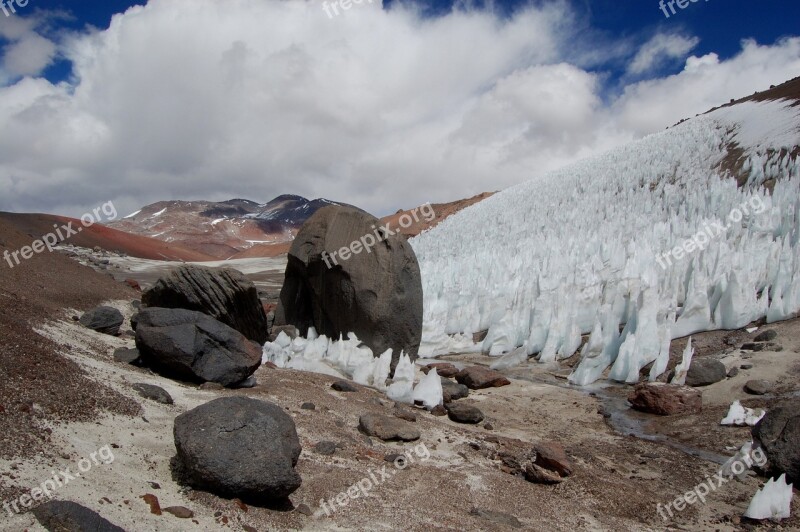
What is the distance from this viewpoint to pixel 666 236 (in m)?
13.1

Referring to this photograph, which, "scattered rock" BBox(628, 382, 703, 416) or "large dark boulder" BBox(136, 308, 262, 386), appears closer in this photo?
"large dark boulder" BBox(136, 308, 262, 386)

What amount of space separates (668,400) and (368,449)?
422 centimetres

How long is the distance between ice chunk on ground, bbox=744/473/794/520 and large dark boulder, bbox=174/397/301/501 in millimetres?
A: 3437

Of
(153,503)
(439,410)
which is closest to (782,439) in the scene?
(439,410)

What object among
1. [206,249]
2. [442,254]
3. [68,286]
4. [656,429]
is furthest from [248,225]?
[656,429]

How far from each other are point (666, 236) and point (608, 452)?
8610 mm

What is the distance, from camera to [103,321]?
7.78 metres

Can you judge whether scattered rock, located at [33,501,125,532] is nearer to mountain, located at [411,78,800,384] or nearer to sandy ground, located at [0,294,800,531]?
sandy ground, located at [0,294,800,531]

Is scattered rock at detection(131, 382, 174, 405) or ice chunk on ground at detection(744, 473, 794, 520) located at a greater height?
scattered rock at detection(131, 382, 174, 405)

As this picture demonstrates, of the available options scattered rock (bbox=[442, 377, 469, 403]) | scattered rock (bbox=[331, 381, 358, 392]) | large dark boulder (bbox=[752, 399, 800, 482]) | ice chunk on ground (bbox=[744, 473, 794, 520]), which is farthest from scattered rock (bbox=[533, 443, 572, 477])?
scattered rock (bbox=[331, 381, 358, 392])

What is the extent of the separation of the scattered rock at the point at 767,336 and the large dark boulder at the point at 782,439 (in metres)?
3.38

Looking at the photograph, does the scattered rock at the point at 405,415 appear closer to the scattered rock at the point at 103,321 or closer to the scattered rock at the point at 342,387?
the scattered rock at the point at 342,387

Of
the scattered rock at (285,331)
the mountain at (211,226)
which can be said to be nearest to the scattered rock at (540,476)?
the scattered rock at (285,331)

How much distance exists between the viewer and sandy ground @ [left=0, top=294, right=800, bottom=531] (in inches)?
128
